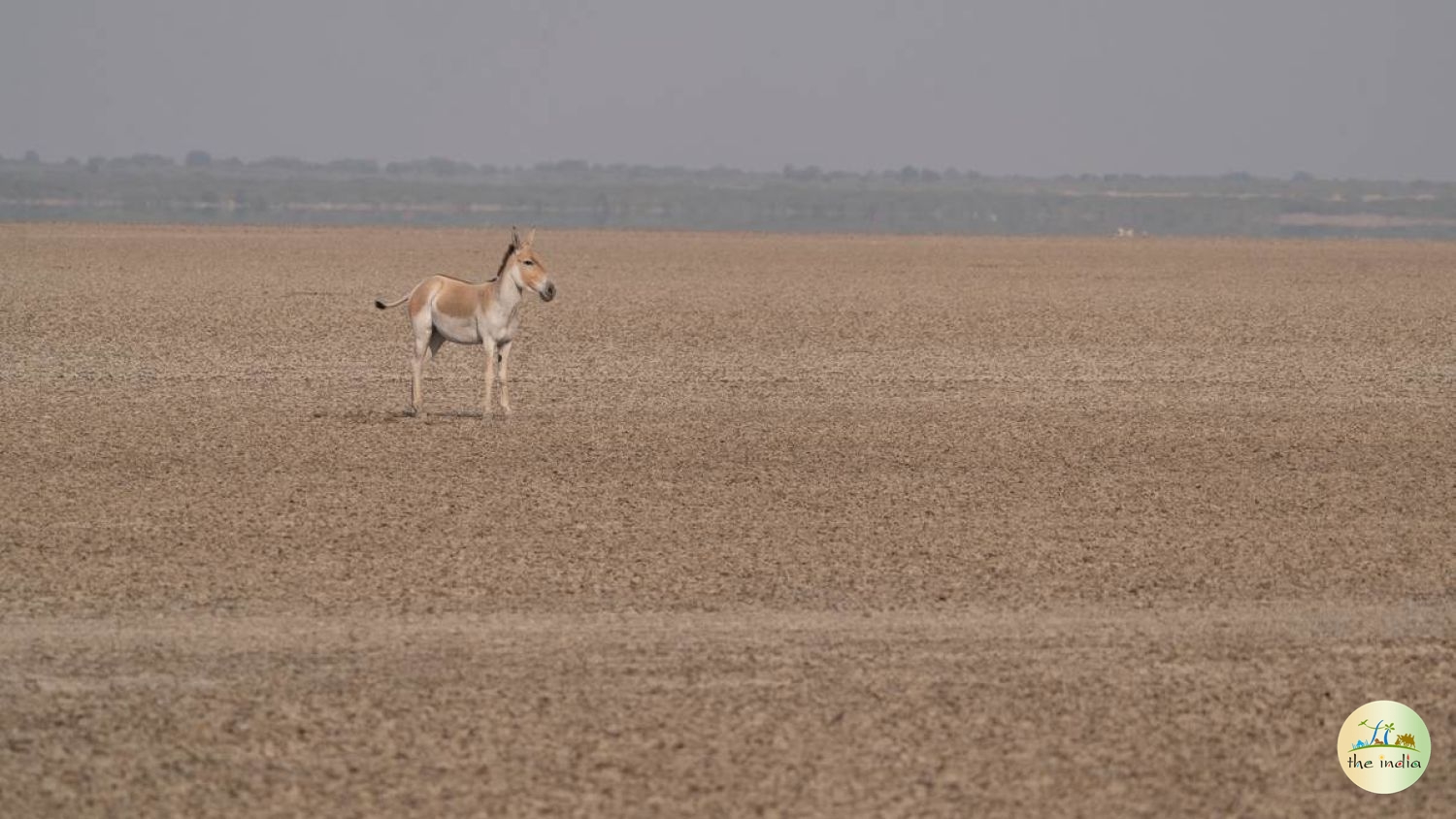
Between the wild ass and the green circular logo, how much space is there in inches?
326

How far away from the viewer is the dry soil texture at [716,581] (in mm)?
7230

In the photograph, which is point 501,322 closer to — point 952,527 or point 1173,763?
point 952,527

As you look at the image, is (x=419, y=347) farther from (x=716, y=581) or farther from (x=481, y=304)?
(x=716, y=581)

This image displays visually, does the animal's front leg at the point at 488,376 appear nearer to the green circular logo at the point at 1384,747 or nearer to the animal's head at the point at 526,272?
the animal's head at the point at 526,272

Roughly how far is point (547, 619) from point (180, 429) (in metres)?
7.02

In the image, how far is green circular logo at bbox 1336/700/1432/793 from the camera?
7266 millimetres

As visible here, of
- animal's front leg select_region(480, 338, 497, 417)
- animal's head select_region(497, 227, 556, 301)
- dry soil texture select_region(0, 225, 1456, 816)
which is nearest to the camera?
dry soil texture select_region(0, 225, 1456, 816)

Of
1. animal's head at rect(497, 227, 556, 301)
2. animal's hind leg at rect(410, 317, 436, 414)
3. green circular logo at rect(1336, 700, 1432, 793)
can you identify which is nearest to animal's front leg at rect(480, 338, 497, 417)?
animal's hind leg at rect(410, 317, 436, 414)

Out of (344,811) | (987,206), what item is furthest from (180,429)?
(987,206)

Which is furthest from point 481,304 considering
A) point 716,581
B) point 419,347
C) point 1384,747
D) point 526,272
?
point 1384,747

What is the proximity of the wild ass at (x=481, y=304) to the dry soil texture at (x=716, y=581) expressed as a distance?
0.78m

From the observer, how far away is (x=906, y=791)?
700 cm

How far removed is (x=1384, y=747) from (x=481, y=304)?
909cm

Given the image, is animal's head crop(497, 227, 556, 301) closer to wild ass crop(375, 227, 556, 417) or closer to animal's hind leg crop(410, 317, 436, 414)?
wild ass crop(375, 227, 556, 417)
